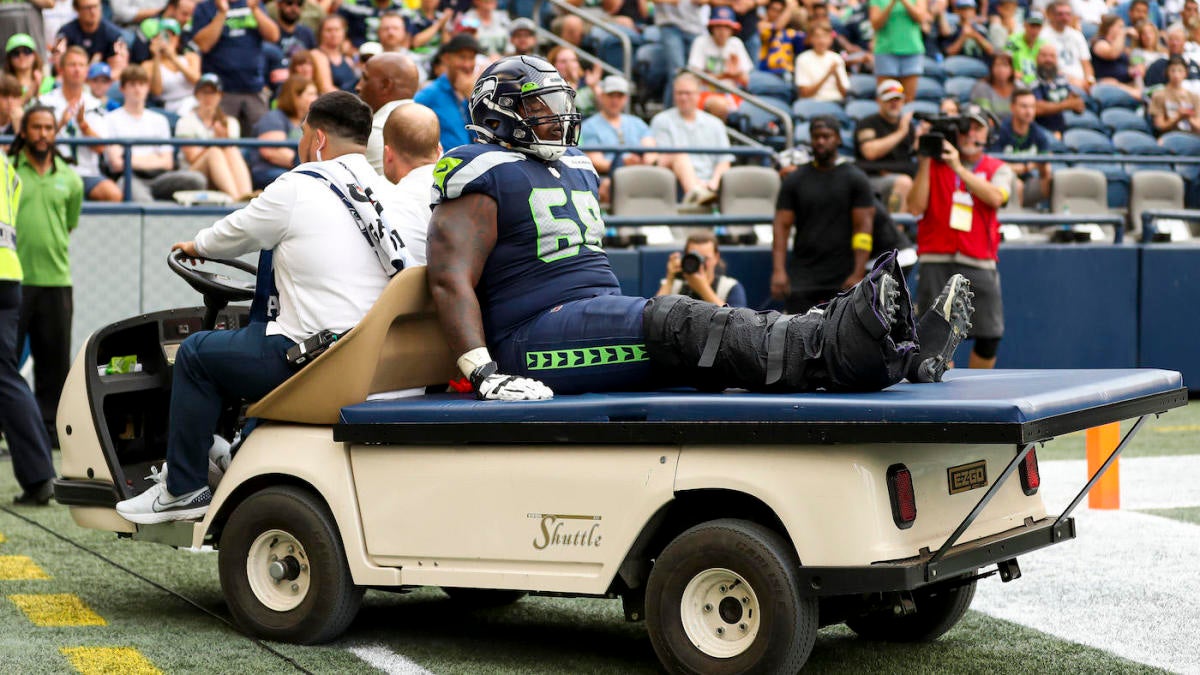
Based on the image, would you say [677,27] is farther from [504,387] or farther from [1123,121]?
[504,387]

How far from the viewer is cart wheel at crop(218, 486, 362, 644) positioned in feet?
16.6

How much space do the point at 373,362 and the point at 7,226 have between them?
3.47 meters

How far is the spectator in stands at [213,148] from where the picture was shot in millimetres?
11633

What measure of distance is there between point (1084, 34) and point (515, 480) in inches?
629

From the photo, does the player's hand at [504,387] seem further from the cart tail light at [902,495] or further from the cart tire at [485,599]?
the cart tire at [485,599]

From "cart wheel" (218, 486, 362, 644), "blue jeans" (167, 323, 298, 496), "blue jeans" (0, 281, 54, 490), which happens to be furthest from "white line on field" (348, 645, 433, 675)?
"blue jeans" (0, 281, 54, 490)

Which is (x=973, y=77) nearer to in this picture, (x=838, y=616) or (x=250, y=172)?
(x=250, y=172)

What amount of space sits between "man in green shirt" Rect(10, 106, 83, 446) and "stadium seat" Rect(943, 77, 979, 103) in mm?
9465

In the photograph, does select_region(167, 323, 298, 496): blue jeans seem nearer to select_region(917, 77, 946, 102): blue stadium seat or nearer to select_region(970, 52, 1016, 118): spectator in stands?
select_region(970, 52, 1016, 118): spectator in stands

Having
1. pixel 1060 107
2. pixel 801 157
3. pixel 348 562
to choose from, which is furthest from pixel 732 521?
pixel 1060 107

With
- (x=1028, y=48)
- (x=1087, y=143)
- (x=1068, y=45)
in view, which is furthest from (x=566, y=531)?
(x=1068, y=45)

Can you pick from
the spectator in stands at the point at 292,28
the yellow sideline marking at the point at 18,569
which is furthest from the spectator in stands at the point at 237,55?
the yellow sideline marking at the point at 18,569

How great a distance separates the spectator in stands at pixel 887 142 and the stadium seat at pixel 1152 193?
2562 millimetres

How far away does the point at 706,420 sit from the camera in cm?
438
